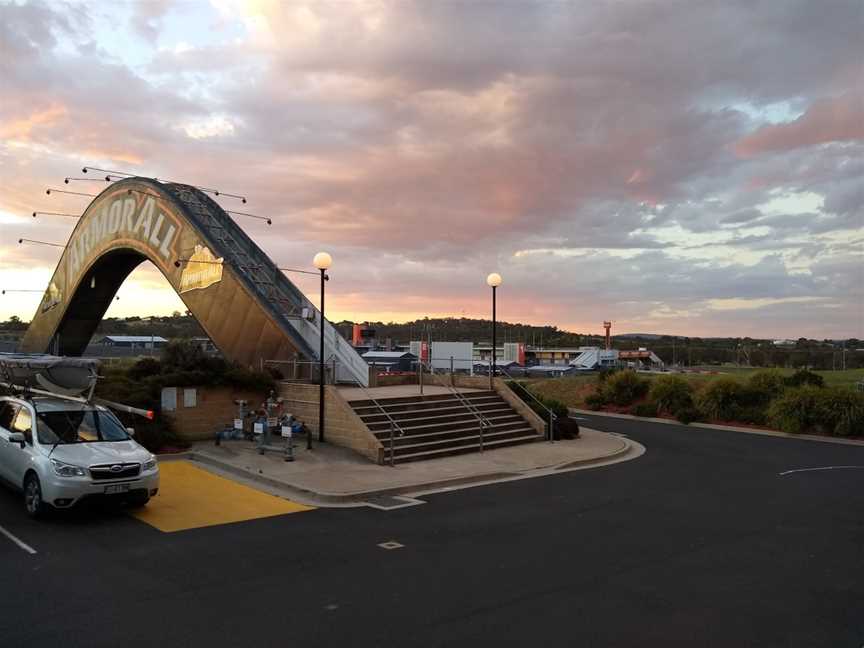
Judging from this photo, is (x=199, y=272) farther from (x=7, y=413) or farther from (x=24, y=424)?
(x=24, y=424)

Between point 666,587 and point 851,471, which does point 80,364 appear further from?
point 851,471

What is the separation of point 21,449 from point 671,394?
74.2ft

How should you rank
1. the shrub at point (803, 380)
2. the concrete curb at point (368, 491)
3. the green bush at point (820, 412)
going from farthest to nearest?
1. the shrub at point (803, 380)
2. the green bush at point (820, 412)
3. the concrete curb at point (368, 491)

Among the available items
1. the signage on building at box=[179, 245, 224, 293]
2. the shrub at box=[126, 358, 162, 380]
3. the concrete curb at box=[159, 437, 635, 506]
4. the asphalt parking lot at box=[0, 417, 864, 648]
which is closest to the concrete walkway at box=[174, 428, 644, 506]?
the concrete curb at box=[159, 437, 635, 506]

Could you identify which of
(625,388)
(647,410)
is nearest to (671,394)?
(647,410)

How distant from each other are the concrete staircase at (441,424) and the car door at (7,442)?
274 inches

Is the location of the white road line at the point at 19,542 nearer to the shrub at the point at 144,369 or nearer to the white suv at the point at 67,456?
the white suv at the point at 67,456

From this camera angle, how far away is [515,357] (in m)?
77.8

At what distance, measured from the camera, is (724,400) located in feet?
81.0

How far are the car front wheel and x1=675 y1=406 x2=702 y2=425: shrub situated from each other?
69.7 feet

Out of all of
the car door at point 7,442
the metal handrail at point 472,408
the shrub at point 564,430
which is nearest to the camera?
the car door at point 7,442

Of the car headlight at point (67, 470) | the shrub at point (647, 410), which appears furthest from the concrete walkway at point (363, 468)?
the shrub at point (647, 410)

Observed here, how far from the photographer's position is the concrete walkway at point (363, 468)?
11953 mm

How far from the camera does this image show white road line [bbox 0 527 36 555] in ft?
26.4
